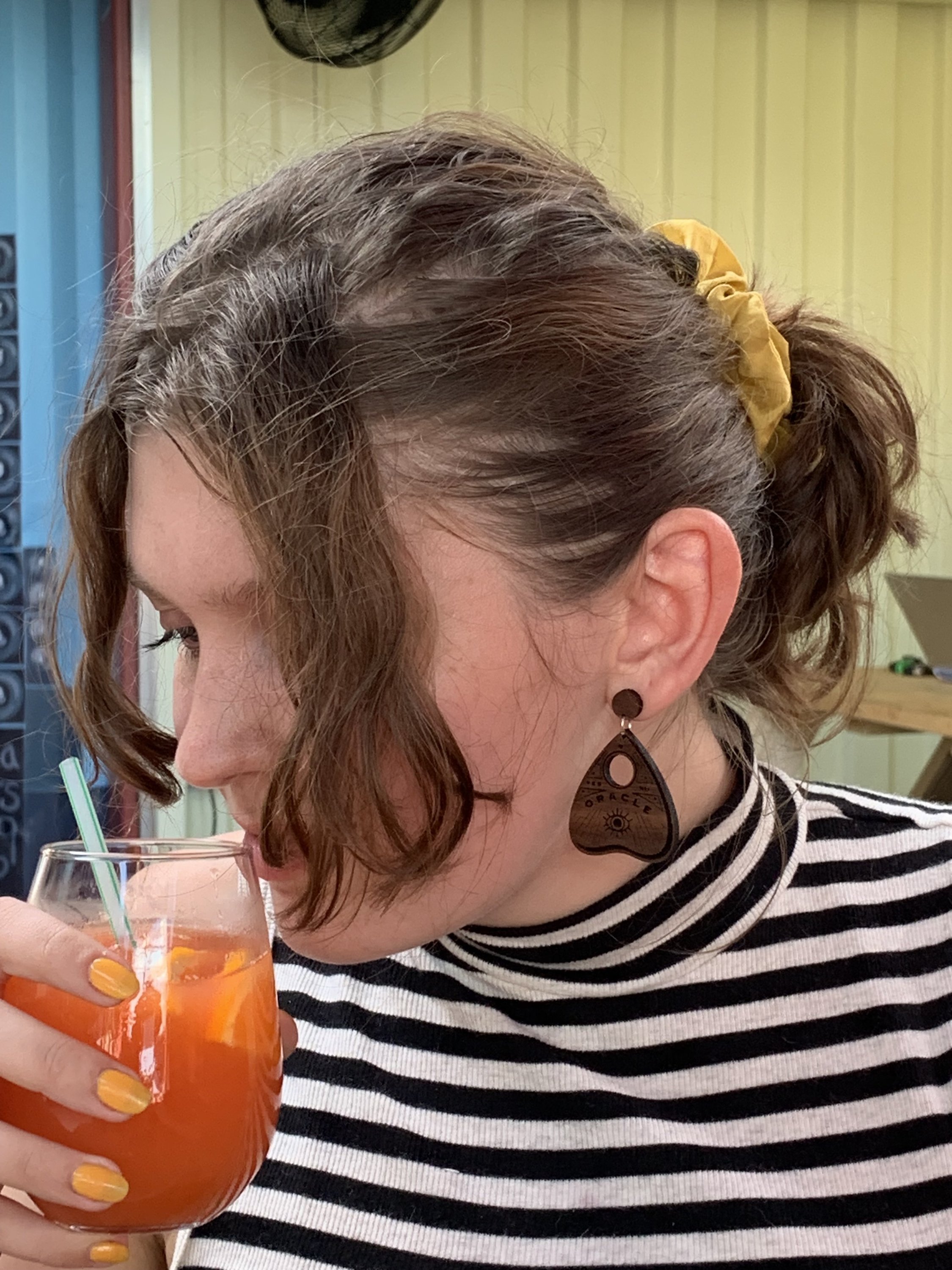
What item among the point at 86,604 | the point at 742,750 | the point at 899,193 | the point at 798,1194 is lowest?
the point at 798,1194

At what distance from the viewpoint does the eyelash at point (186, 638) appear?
978 mm

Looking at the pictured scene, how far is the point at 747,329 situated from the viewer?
1117 mm

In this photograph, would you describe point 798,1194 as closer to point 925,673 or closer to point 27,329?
point 925,673

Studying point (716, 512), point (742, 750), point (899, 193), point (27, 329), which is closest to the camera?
point (716, 512)

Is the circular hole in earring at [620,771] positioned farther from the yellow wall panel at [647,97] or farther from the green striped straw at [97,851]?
the yellow wall panel at [647,97]

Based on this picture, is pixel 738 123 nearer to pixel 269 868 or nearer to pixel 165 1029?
pixel 269 868

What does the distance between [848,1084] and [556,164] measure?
783 millimetres

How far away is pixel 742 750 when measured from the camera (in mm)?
1181

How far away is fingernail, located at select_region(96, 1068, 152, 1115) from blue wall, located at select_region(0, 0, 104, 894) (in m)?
3.04

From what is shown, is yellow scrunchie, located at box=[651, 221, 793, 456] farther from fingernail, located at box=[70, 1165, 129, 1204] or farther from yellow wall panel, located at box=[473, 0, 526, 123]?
yellow wall panel, located at box=[473, 0, 526, 123]

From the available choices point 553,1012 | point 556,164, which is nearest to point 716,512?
point 556,164

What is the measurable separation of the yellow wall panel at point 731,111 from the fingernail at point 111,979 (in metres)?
3.43

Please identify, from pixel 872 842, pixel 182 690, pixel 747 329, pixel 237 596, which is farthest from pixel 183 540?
pixel 872 842

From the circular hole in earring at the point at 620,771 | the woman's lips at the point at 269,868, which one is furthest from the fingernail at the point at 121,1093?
the circular hole in earring at the point at 620,771
